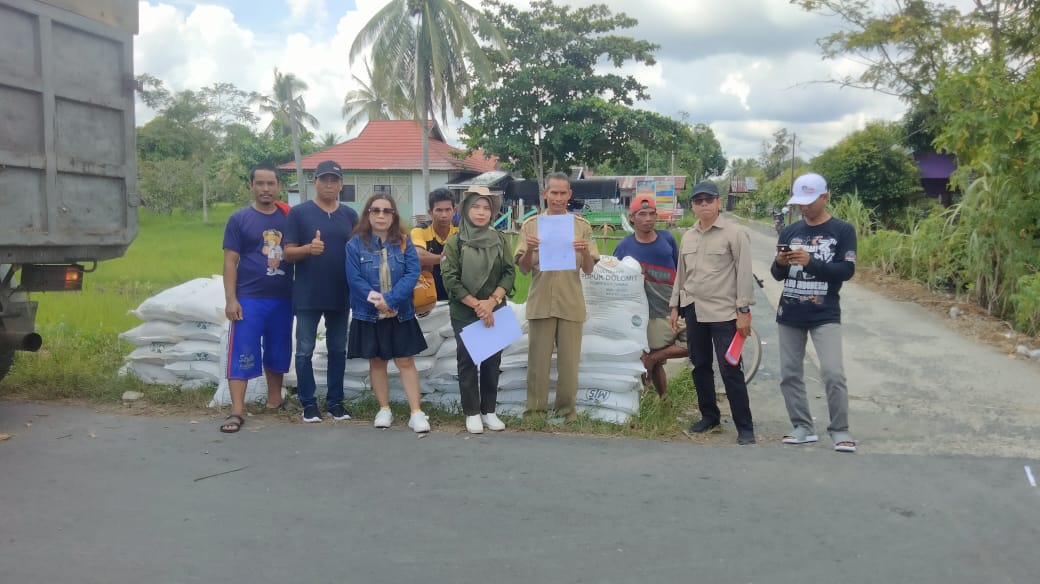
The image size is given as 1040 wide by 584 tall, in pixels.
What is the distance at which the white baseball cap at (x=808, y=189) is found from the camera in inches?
188

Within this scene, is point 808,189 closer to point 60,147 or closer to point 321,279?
point 321,279

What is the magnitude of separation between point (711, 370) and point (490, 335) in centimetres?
157

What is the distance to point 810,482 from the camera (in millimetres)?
4266

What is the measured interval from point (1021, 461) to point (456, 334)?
3.61 metres

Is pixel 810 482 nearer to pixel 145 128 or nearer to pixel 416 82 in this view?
pixel 416 82

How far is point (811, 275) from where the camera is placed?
4855mm

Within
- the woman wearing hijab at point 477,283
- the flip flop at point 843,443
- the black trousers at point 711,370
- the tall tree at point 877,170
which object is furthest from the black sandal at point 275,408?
the tall tree at point 877,170

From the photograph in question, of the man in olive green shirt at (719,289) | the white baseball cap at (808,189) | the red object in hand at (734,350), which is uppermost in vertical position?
the white baseball cap at (808,189)

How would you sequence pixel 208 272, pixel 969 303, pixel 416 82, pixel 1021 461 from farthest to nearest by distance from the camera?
pixel 416 82, pixel 208 272, pixel 969 303, pixel 1021 461

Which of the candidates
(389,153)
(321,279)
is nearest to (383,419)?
(321,279)

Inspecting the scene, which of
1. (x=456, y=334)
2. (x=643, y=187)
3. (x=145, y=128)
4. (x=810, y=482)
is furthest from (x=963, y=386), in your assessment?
(x=145, y=128)

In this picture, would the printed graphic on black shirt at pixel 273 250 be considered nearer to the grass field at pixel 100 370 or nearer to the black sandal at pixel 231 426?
the black sandal at pixel 231 426

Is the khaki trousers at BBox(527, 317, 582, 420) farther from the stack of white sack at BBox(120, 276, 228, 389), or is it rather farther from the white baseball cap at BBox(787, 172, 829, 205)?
the stack of white sack at BBox(120, 276, 228, 389)

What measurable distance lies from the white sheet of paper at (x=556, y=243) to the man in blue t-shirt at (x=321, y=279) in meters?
1.36
